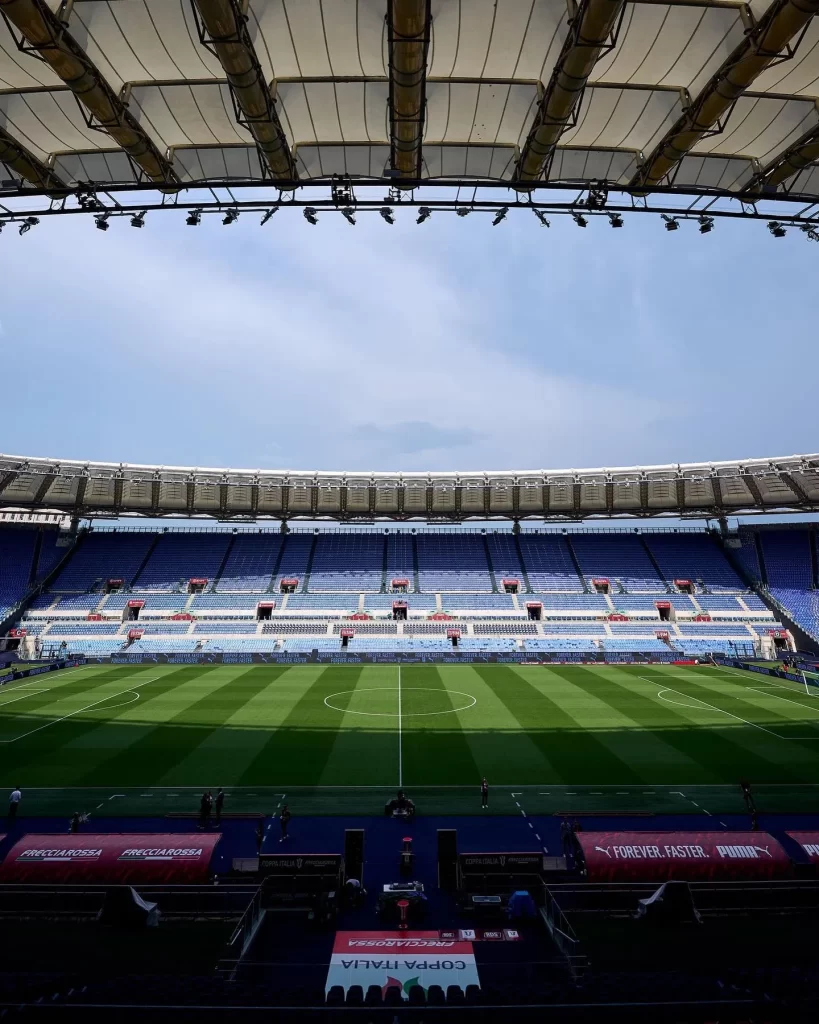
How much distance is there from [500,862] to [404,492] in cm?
4481

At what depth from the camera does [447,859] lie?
467 inches

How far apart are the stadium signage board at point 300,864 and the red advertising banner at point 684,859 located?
4938 mm

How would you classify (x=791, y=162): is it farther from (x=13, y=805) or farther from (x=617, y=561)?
Result: (x=617, y=561)

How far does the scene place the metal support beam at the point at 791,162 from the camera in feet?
37.5

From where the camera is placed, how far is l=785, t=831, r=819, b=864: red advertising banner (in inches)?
458

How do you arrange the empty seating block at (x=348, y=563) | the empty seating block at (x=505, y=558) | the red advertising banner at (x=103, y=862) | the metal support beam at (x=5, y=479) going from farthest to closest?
the empty seating block at (x=505, y=558)
the empty seating block at (x=348, y=563)
the metal support beam at (x=5, y=479)
the red advertising banner at (x=103, y=862)

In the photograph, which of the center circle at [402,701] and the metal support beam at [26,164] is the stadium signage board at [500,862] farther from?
the metal support beam at [26,164]

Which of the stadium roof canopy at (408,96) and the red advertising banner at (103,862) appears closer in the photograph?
the stadium roof canopy at (408,96)

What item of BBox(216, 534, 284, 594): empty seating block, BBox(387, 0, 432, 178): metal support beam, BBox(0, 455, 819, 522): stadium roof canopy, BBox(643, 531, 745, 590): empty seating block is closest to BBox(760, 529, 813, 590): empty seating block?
BBox(643, 531, 745, 590): empty seating block

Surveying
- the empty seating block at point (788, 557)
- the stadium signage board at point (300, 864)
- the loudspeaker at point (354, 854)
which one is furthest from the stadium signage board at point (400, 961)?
the empty seating block at point (788, 557)

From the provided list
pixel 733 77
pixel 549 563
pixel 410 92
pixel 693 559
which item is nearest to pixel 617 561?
pixel 549 563

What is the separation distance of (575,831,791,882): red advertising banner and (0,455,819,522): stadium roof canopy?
127ft

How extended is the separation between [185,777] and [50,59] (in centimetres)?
1796

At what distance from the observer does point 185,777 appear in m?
18.0
